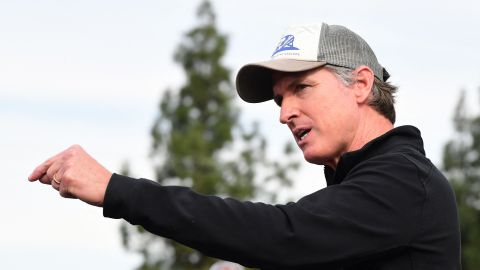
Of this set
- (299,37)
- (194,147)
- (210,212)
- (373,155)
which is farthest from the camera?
(194,147)

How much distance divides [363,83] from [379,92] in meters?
0.11

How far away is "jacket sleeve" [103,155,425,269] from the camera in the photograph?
322 centimetres

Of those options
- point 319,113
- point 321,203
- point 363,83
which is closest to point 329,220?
point 321,203

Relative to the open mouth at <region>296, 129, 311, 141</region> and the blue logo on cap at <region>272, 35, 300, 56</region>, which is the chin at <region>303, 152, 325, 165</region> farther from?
the blue logo on cap at <region>272, 35, 300, 56</region>

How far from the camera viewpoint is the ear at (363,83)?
3957 millimetres

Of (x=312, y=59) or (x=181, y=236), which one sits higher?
(x=312, y=59)

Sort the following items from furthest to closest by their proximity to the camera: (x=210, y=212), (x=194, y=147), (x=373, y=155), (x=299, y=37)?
1. (x=194, y=147)
2. (x=299, y=37)
3. (x=373, y=155)
4. (x=210, y=212)

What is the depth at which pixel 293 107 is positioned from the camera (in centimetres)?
384

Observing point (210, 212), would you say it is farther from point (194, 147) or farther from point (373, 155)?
point (194, 147)

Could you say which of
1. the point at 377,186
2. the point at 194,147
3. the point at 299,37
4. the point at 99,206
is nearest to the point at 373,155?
the point at 377,186

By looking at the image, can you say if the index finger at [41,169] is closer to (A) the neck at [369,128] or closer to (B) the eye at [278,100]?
(B) the eye at [278,100]

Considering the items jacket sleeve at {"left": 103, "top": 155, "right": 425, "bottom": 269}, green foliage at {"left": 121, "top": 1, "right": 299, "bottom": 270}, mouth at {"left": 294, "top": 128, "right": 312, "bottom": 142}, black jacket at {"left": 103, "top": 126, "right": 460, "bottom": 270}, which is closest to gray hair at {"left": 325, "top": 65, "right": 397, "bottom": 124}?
mouth at {"left": 294, "top": 128, "right": 312, "bottom": 142}

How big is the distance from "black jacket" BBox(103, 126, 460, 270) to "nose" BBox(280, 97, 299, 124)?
0.41 meters

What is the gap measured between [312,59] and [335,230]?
81 cm
